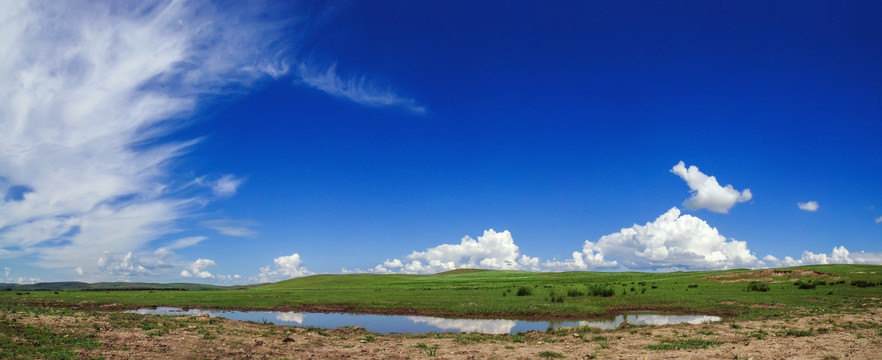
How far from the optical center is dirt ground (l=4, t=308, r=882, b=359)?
1859 centimetres

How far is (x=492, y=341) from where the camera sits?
76.0ft

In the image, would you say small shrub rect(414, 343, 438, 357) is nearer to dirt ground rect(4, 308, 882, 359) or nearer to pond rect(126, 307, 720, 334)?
dirt ground rect(4, 308, 882, 359)

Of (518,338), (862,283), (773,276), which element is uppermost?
(518,338)

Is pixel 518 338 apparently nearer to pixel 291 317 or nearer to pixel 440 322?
pixel 440 322

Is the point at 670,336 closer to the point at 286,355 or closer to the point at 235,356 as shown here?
the point at 286,355

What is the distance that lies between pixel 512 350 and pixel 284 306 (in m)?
37.9

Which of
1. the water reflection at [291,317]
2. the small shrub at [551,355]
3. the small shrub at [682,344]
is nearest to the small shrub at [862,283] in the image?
the small shrub at [682,344]

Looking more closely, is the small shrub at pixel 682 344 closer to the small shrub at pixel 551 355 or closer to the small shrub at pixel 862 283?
the small shrub at pixel 551 355

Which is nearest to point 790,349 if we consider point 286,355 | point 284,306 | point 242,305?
point 286,355

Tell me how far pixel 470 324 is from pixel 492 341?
12.2 metres

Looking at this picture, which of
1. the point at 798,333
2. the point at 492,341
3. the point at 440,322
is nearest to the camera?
the point at 798,333

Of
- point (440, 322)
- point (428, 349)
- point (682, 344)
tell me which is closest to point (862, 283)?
point (682, 344)

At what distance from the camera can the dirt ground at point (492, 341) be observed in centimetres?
A: 1859

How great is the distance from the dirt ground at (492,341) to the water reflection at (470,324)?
6.50 m
